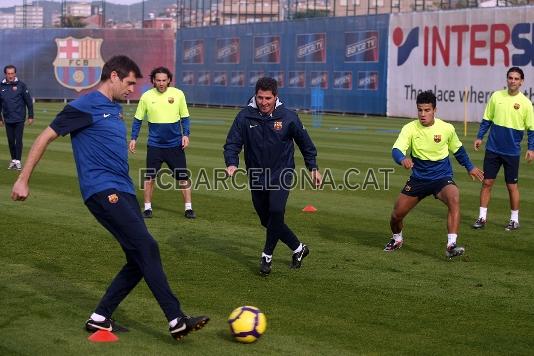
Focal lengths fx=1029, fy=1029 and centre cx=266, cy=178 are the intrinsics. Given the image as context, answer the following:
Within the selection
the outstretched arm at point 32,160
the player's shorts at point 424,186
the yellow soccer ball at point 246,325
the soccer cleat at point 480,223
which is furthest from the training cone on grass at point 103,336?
the soccer cleat at point 480,223

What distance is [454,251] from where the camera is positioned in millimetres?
11312

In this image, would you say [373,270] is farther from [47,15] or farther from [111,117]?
[47,15]

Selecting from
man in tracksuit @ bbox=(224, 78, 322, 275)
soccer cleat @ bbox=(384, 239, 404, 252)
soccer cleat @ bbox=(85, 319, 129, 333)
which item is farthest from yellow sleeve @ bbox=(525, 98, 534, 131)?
soccer cleat @ bbox=(85, 319, 129, 333)

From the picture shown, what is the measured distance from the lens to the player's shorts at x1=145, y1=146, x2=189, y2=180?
576 inches

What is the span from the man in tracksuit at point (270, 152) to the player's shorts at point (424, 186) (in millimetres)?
1679

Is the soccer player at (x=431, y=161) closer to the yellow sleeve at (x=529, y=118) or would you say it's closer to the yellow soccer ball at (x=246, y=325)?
the yellow sleeve at (x=529, y=118)

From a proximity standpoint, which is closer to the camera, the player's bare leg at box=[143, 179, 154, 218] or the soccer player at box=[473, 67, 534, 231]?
the soccer player at box=[473, 67, 534, 231]

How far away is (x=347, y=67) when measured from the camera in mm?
47469

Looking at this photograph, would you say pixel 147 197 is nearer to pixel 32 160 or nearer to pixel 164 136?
pixel 164 136

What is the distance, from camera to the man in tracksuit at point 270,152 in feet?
33.9

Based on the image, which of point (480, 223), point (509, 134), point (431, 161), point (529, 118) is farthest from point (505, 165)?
point (431, 161)

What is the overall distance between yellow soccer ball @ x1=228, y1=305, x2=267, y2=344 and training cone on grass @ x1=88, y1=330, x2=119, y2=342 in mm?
880

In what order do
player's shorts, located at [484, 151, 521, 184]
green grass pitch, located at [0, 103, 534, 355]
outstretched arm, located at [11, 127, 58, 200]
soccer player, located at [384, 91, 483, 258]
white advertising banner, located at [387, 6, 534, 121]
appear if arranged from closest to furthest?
outstretched arm, located at [11, 127, 58, 200], green grass pitch, located at [0, 103, 534, 355], soccer player, located at [384, 91, 483, 258], player's shorts, located at [484, 151, 521, 184], white advertising banner, located at [387, 6, 534, 121]

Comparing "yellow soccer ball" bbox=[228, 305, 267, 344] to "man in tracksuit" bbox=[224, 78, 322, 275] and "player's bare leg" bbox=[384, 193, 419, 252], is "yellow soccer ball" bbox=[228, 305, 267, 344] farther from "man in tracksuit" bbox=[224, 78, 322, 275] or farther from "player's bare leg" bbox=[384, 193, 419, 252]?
"player's bare leg" bbox=[384, 193, 419, 252]
